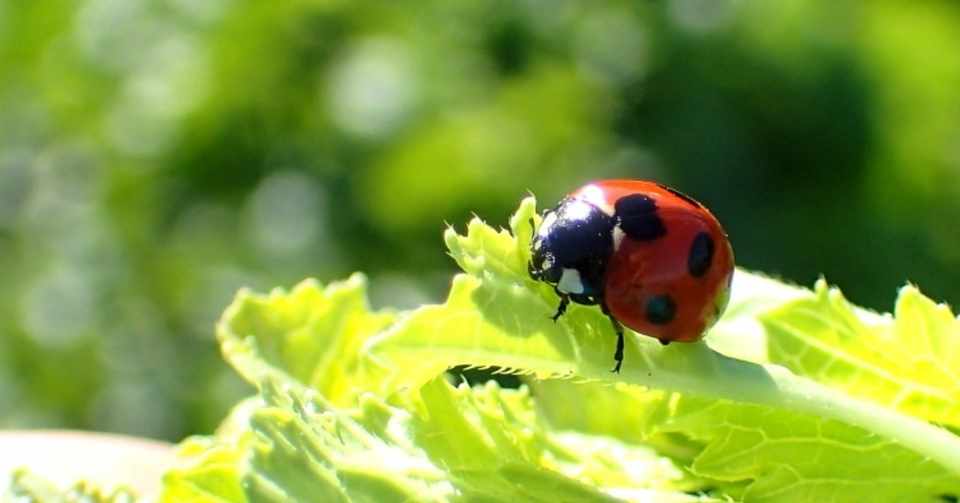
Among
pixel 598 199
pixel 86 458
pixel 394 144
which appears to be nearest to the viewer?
pixel 598 199

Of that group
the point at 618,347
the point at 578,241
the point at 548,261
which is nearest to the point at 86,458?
the point at 578,241

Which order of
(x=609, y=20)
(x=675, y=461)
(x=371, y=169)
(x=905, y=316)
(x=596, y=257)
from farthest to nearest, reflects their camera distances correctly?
1. (x=609, y=20)
2. (x=371, y=169)
3. (x=596, y=257)
4. (x=675, y=461)
5. (x=905, y=316)

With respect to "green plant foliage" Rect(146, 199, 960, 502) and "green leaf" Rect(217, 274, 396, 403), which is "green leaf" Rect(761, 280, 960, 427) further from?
"green leaf" Rect(217, 274, 396, 403)

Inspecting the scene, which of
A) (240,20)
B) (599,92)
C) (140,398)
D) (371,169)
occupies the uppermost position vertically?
(240,20)

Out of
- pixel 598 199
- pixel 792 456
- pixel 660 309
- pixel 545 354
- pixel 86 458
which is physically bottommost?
pixel 792 456

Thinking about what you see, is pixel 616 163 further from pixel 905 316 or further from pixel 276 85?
pixel 905 316

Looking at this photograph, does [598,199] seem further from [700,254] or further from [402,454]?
[402,454]

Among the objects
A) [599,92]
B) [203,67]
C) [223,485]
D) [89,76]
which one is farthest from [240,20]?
[223,485]
